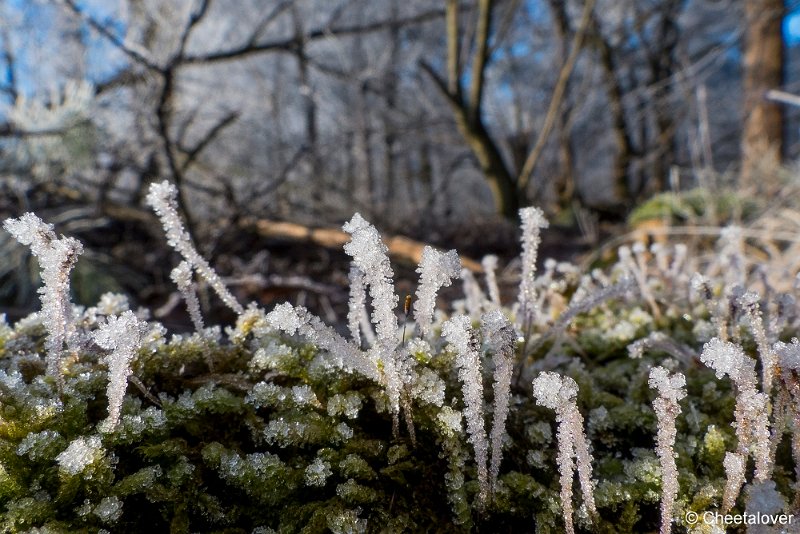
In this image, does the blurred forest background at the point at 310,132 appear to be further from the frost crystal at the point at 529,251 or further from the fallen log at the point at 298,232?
the frost crystal at the point at 529,251

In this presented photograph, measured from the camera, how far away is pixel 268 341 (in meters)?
0.80

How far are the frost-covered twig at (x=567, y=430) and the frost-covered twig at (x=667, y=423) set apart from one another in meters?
0.08

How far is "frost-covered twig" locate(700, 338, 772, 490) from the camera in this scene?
0.59 metres

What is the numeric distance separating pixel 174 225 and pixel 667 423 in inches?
25.6

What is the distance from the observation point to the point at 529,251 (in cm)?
83

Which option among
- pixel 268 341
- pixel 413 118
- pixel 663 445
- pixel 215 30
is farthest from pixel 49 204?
pixel 215 30

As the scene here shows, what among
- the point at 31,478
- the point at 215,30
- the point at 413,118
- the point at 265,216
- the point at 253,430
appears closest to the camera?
the point at 31,478

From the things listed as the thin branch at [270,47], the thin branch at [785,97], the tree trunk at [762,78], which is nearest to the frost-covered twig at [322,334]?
the thin branch at [785,97]

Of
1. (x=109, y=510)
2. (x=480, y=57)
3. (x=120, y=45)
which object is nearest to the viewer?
(x=109, y=510)

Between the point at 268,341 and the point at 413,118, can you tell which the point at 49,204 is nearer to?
the point at 268,341

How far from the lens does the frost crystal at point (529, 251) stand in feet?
2.61

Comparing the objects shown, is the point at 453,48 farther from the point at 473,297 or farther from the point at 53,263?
the point at 53,263

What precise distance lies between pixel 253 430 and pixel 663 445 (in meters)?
0.48

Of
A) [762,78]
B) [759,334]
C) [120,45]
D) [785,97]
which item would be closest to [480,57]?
[785,97]
